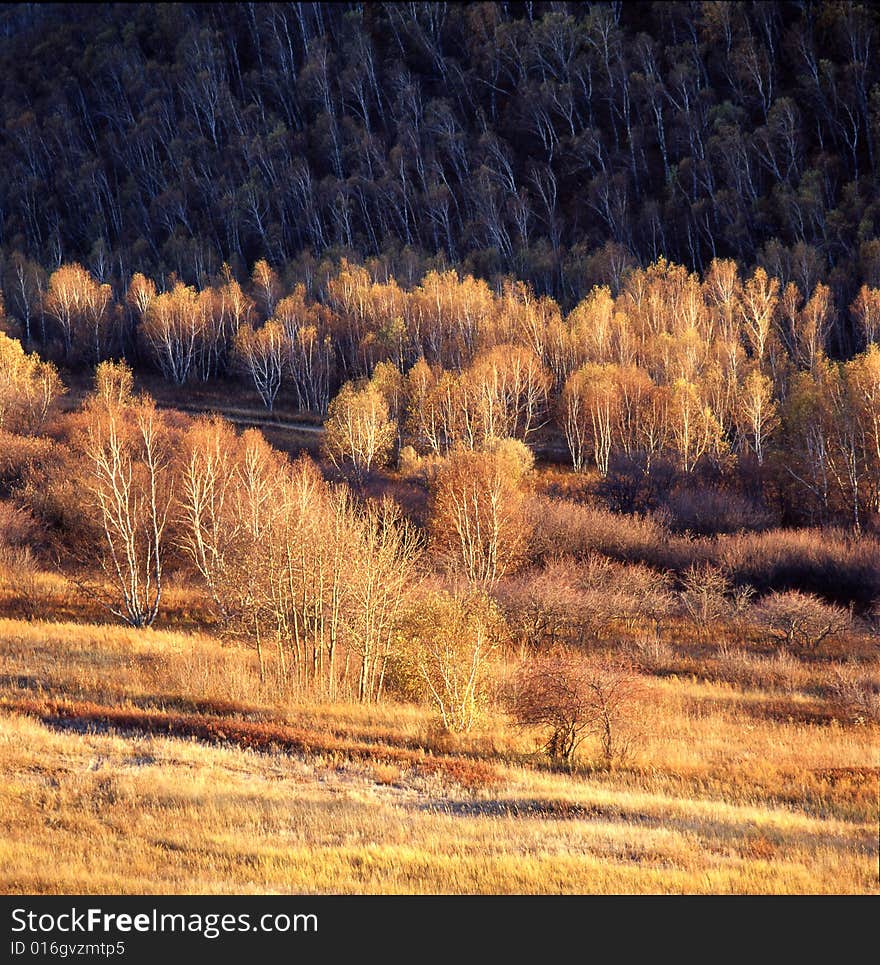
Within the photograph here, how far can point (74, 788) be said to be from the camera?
17.9m

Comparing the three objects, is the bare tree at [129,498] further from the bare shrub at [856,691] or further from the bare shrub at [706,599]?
the bare shrub at [856,691]

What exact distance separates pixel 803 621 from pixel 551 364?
42601 millimetres

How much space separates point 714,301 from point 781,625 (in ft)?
159

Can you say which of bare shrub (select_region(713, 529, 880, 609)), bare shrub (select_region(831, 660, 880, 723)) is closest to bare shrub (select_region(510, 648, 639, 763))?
bare shrub (select_region(831, 660, 880, 723))

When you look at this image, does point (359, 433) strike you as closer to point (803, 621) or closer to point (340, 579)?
point (803, 621)

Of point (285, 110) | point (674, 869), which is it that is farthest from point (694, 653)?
point (285, 110)

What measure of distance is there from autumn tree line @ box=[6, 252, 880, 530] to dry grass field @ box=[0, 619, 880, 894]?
31.6 meters

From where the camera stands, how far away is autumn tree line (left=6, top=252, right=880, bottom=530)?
197ft

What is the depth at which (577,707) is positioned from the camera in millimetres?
23766

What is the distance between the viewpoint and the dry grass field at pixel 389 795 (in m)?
14.0

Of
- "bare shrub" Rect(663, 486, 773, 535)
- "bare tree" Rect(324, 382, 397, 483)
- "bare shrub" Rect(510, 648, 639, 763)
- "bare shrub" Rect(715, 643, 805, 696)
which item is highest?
"bare tree" Rect(324, 382, 397, 483)

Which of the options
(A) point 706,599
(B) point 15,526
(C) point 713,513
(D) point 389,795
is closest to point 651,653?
(A) point 706,599

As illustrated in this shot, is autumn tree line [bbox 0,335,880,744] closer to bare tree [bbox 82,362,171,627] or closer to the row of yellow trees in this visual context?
the row of yellow trees
